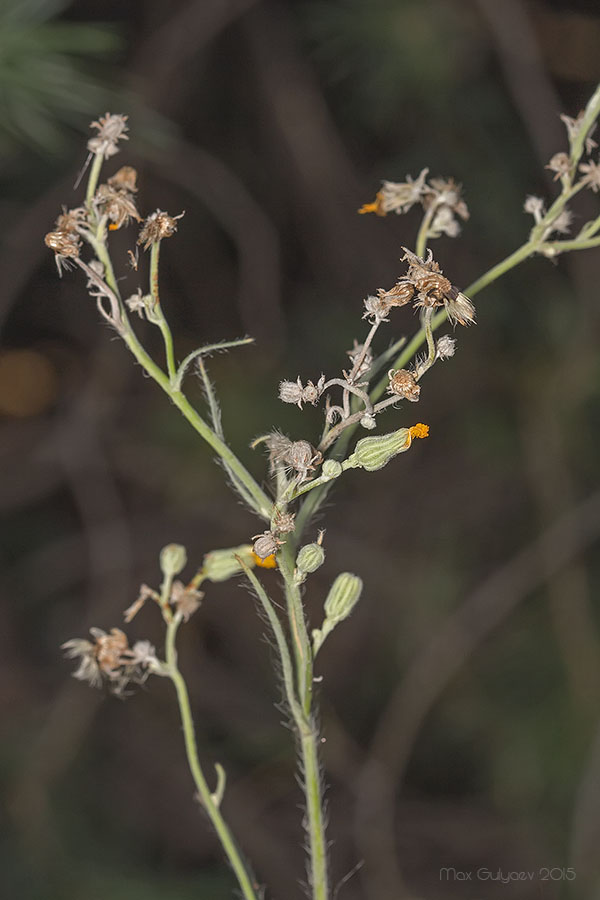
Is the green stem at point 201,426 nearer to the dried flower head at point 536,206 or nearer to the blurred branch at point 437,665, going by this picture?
the dried flower head at point 536,206

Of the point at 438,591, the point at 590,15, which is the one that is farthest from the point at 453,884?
the point at 590,15

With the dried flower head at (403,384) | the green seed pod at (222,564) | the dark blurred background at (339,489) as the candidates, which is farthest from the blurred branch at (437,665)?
the dried flower head at (403,384)

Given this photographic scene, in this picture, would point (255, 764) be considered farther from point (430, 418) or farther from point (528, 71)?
point (528, 71)

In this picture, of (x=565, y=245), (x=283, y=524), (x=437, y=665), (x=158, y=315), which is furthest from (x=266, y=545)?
(x=437, y=665)

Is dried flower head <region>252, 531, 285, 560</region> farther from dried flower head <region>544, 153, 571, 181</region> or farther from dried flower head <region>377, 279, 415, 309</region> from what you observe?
dried flower head <region>544, 153, 571, 181</region>

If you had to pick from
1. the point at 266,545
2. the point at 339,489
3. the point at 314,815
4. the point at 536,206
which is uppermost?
the point at 339,489

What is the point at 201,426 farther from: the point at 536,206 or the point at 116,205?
the point at 536,206
